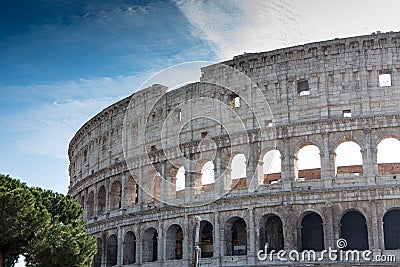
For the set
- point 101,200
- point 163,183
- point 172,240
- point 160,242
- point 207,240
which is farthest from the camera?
point 101,200

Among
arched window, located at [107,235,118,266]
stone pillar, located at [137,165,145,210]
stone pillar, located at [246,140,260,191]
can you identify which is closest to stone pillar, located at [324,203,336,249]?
stone pillar, located at [246,140,260,191]

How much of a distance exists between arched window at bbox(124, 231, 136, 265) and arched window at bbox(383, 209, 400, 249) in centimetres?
1473

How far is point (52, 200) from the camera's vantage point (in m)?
24.9

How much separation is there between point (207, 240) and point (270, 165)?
5.82 m

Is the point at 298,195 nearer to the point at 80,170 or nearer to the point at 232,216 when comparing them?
the point at 232,216

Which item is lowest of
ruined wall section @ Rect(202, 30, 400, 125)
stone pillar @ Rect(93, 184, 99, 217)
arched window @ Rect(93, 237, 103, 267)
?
arched window @ Rect(93, 237, 103, 267)

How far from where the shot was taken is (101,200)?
39.5m

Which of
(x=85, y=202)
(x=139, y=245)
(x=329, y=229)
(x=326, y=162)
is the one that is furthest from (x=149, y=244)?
(x=326, y=162)

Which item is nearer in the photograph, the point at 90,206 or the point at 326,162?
the point at 326,162

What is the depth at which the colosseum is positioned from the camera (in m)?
27.5

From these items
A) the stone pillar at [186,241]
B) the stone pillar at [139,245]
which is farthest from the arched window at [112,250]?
the stone pillar at [186,241]

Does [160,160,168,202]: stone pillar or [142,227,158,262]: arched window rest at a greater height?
[160,160,168,202]: stone pillar

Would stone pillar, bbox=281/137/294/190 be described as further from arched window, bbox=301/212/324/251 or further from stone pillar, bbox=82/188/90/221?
stone pillar, bbox=82/188/90/221

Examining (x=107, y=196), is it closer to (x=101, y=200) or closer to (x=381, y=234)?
(x=101, y=200)
